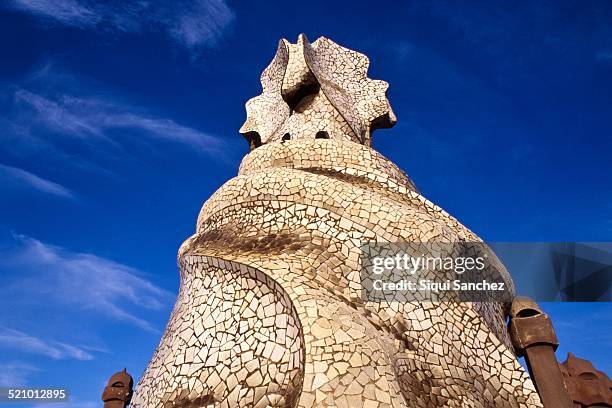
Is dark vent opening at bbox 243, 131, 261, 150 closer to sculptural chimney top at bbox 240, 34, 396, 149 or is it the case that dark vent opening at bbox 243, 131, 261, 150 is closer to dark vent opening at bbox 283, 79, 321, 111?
sculptural chimney top at bbox 240, 34, 396, 149

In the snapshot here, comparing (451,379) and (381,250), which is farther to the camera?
(381,250)

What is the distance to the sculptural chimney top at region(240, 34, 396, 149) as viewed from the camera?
9.86 meters

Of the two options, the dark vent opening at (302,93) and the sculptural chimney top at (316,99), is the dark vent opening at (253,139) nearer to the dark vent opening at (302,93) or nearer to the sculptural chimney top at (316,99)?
the sculptural chimney top at (316,99)

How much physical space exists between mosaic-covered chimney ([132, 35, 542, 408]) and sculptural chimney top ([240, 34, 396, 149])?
2.50 metres

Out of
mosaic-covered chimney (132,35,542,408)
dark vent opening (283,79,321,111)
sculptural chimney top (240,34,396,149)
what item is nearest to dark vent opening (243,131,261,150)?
sculptural chimney top (240,34,396,149)

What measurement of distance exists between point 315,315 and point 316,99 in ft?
21.4

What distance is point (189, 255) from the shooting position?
6.18 m

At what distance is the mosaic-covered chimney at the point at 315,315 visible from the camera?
166 inches

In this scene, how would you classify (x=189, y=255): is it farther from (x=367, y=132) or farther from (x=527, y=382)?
(x=367, y=132)

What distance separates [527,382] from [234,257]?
3.35m

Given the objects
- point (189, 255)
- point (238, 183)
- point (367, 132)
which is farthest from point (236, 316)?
point (367, 132)

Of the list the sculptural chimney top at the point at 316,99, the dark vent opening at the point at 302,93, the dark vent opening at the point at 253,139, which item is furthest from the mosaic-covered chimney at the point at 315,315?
the dark vent opening at the point at 253,139

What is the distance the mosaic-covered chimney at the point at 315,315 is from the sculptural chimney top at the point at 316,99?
2.50 metres

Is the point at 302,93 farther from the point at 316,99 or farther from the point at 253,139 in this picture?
the point at 253,139
